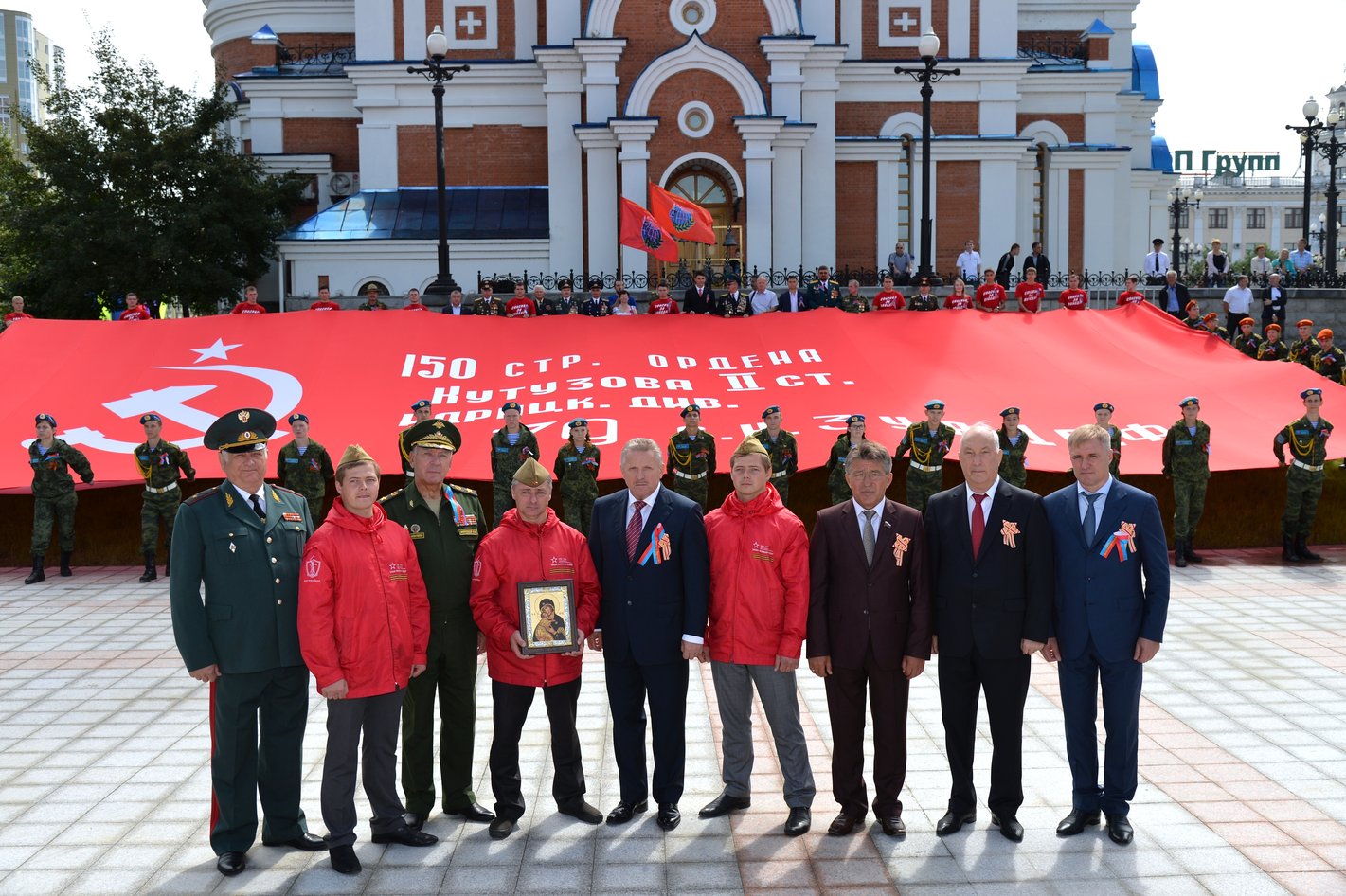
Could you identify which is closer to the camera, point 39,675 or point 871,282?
point 39,675

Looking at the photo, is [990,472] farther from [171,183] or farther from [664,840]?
[171,183]

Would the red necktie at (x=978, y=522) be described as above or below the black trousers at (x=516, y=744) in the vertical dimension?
above

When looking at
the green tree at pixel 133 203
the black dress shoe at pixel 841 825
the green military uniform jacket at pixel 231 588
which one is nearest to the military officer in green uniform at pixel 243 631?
the green military uniform jacket at pixel 231 588

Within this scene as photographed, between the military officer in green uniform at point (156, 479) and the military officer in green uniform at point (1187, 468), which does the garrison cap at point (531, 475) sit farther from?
the military officer in green uniform at point (1187, 468)

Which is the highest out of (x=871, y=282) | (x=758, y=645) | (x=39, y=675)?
(x=871, y=282)

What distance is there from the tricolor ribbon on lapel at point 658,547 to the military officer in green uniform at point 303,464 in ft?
25.7

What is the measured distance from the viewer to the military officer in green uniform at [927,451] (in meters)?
13.0

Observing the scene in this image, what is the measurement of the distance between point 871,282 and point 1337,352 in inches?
485

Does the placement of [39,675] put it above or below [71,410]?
below

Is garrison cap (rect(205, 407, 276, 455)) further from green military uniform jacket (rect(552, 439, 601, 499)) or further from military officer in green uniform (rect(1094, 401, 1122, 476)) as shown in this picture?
military officer in green uniform (rect(1094, 401, 1122, 476))

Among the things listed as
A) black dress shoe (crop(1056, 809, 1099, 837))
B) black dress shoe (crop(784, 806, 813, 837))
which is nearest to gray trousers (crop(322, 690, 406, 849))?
black dress shoe (crop(784, 806, 813, 837))

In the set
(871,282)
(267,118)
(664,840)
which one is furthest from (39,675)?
(267,118)

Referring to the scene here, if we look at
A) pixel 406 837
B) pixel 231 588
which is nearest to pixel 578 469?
pixel 406 837

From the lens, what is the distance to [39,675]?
9.16m
